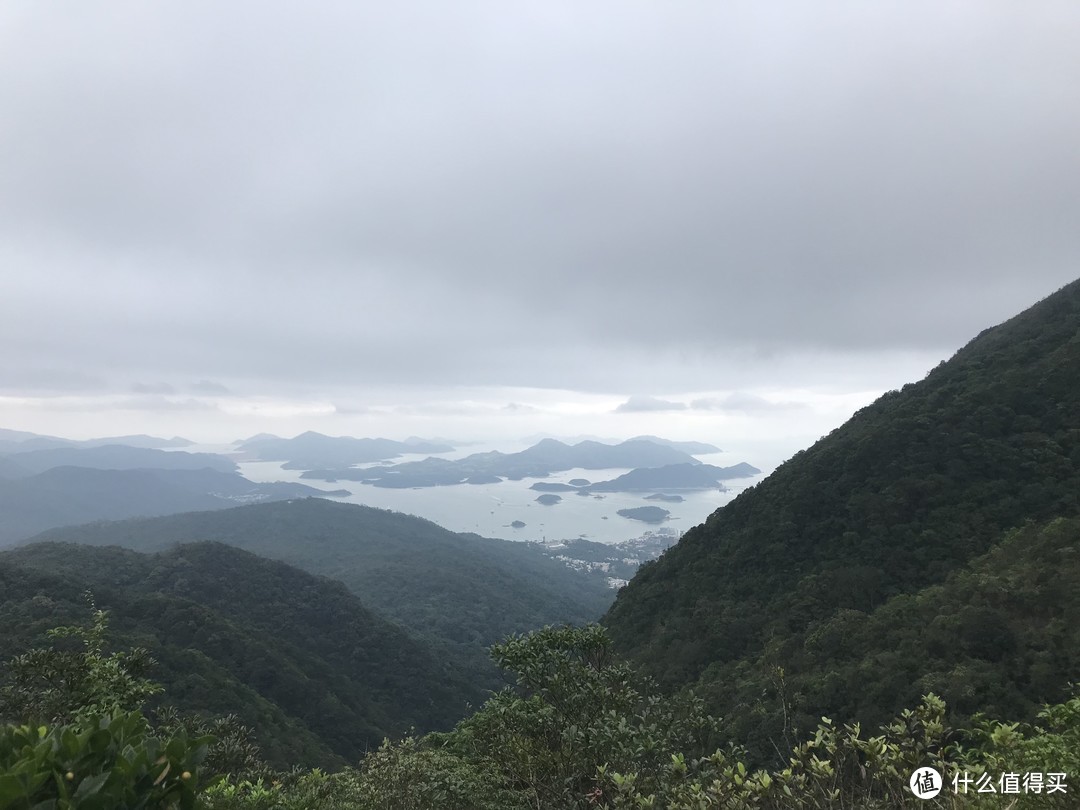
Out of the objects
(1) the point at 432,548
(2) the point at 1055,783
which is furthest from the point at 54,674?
(1) the point at 432,548

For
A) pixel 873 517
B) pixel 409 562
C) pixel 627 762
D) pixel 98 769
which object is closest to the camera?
pixel 98 769

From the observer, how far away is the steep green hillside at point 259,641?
3266 centimetres

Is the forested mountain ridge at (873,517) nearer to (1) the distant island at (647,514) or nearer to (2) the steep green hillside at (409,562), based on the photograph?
(2) the steep green hillside at (409,562)

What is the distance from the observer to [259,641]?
4406 centimetres

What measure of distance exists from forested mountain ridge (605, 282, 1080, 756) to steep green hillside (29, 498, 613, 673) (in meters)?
40.5

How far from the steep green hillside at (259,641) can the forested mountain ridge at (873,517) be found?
71.6 ft

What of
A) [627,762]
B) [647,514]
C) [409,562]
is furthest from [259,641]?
[647,514]

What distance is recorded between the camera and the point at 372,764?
8.37 m

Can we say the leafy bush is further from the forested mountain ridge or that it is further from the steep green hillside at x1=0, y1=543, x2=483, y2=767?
the steep green hillside at x1=0, y1=543, x2=483, y2=767

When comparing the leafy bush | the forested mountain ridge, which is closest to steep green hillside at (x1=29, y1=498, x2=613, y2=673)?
the forested mountain ridge

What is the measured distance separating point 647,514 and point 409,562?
89.1 meters

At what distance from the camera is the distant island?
550ft

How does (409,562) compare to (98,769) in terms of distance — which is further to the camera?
(409,562)

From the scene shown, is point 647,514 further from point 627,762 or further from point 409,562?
point 627,762
